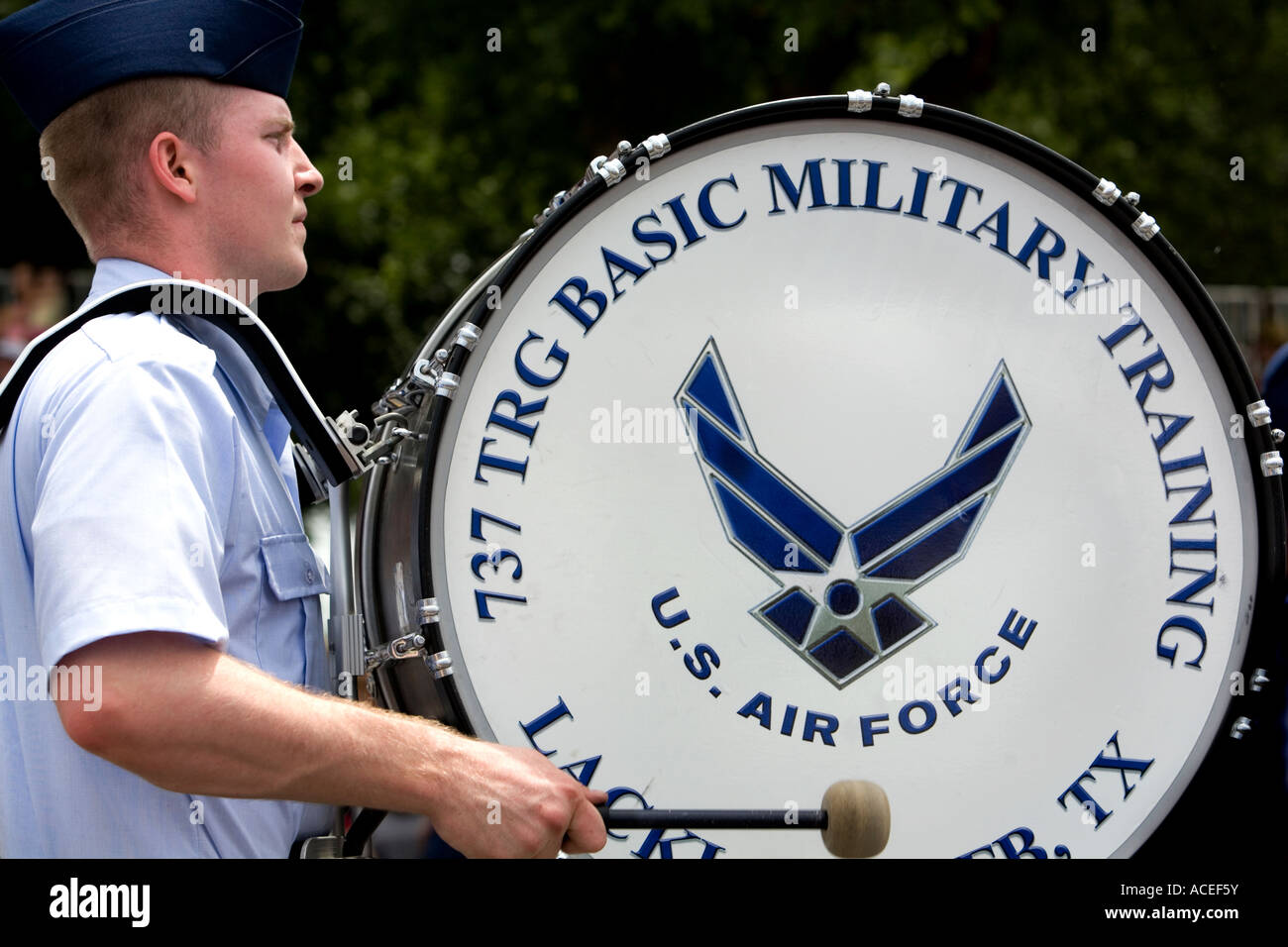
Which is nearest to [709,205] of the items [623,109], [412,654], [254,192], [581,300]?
[581,300]

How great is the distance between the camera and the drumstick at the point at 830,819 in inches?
65.6

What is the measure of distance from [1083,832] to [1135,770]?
0.32 ft

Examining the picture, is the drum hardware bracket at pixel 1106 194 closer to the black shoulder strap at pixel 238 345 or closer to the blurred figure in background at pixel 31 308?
→ the black shoulder strap at pixel 238 345

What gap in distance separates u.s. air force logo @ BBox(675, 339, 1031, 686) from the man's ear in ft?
1.93

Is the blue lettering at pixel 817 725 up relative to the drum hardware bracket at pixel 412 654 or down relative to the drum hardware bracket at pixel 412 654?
down

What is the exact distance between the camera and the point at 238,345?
65.0 inches

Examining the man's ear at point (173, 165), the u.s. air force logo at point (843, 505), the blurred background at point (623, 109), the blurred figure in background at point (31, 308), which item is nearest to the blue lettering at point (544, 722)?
the u.s. air force logo at point (843, 505)

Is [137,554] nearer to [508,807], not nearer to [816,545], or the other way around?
[508,807]

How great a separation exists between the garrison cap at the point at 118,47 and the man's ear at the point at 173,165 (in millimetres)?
75

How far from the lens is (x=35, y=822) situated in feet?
5.07

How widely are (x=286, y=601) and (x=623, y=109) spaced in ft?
14.6

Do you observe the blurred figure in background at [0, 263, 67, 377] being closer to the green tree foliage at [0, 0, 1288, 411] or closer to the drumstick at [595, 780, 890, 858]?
the green tree foliage at [0, 0, 1288, 411]

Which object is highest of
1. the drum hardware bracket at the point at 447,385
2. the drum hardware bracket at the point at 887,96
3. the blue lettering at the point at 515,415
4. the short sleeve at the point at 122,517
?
the drum hardware bracket at the point at 887,96
